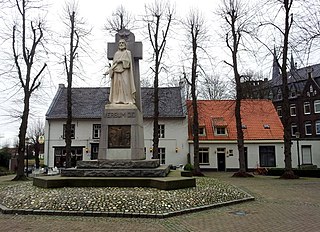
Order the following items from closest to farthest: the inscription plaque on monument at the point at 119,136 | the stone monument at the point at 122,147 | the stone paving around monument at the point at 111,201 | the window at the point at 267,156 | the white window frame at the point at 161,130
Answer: the stone paving around monument at the point at 111,201, the stone monument at the point at 122,147, the inscription plaque on monument at the point at 119,136, the window at the point at 267,156, the white window frame at the point at 161,130

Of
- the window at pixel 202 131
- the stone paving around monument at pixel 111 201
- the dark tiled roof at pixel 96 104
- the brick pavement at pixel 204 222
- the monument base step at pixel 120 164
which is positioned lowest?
the brick pavement at pixel 204 222

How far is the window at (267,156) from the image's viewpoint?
35375mm

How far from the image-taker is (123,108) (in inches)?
546

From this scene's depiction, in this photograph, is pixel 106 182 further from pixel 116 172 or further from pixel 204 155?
pixel 204 155

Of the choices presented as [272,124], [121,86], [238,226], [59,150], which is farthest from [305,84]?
[238,226]

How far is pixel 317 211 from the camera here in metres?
9.60

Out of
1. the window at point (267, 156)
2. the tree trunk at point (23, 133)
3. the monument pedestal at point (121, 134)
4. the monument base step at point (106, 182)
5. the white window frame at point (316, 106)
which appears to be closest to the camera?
the monument base step at point (106, 182)

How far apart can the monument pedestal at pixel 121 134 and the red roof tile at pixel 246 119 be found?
22.2m

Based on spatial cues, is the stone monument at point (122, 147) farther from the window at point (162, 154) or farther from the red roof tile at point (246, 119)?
the window at point (162, 154)

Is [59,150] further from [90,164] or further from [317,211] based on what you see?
[317,211]

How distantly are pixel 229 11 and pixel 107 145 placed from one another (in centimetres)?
1646

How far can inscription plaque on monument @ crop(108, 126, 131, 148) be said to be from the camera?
1355cm

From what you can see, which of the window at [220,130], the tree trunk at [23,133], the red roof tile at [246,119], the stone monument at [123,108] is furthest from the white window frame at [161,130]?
the stone monument at [123,108]

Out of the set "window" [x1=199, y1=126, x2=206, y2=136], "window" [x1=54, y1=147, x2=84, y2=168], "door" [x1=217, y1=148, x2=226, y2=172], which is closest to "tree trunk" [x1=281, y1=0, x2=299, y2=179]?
"door" [x1=217, y1=148, x2=226, y2=172]
